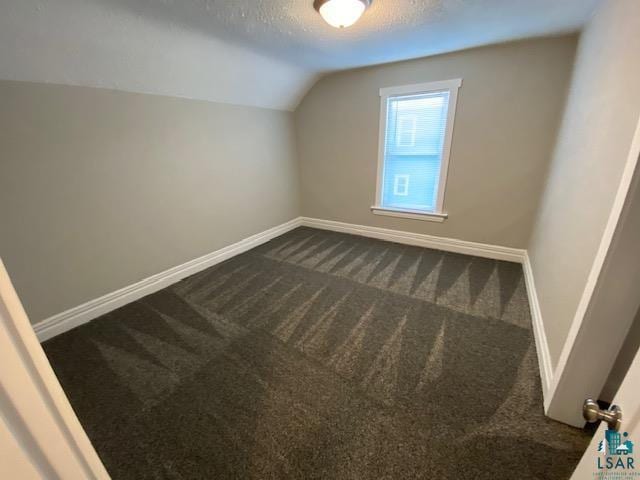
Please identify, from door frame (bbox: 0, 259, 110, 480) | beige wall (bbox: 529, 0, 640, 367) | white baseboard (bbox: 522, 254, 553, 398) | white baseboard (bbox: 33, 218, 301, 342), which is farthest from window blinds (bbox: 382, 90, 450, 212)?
door frame (bbox: 0, 259, 110, 480)

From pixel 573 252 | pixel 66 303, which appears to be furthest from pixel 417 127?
pixel 66 303

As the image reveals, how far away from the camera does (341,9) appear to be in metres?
1.53

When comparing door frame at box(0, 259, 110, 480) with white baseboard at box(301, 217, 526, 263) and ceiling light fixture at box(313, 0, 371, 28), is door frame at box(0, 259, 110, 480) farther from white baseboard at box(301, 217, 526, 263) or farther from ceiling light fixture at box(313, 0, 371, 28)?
white baseboard at box(301, 217, 526, 263)

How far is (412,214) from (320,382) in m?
2.30

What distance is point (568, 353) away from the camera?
1089 millimetres

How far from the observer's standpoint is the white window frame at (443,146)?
8.44 feet

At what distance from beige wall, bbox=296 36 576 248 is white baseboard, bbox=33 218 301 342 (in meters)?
1.62

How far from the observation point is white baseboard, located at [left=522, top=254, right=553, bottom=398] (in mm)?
1322

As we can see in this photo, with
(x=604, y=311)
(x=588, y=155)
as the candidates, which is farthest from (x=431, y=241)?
(x=604, y=311)

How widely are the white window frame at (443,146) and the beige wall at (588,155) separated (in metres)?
0.90

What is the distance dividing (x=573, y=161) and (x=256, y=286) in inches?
96.7

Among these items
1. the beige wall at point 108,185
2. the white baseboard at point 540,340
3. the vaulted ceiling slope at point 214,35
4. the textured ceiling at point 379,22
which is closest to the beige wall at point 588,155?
the white baseboard at point 540,340

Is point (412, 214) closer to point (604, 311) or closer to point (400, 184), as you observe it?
point (400, 184)

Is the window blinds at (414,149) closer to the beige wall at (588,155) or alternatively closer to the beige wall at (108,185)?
the beige wall at (588,155)
